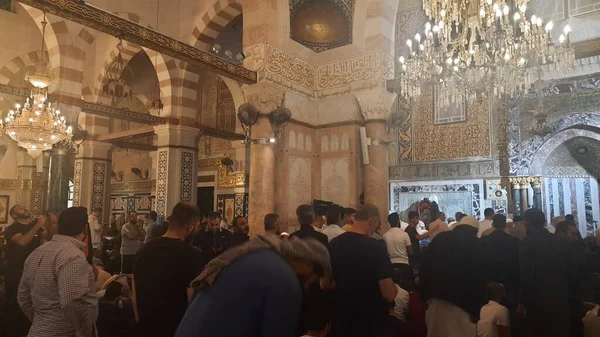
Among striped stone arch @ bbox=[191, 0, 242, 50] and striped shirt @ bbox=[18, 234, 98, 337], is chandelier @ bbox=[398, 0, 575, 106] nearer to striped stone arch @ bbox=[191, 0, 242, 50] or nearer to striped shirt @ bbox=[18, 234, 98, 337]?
striped stone arch @ bbox=[191, 0, 242, 50]

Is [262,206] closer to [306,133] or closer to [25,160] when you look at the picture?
[306,133]

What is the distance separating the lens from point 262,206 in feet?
22.5

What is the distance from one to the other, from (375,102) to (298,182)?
2014 millimetres

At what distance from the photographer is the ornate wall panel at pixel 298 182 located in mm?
7533

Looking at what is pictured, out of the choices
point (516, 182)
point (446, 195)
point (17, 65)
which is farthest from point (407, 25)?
point (17, 65)

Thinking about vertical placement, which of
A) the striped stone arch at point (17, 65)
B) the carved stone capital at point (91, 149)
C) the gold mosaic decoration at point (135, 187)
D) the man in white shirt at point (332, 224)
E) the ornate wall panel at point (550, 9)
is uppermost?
the ornate wall panel at point (550, 9)

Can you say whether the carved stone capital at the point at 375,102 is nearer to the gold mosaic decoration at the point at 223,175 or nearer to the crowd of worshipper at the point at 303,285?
the crowd of worshipper at the point at 303,285

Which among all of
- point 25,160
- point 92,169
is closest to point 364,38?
point 92,169

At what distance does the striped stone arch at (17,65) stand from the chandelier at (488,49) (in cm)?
1050

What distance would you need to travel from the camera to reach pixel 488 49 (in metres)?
5.22

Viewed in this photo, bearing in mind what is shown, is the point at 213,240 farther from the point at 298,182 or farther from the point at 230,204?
the point at 230,204

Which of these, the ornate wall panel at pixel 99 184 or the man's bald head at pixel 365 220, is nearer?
the man's bald head at pixel 365 220

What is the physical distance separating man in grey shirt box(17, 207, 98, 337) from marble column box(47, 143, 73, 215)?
7468 mm

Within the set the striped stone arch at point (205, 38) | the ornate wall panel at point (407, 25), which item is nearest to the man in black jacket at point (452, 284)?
the striped stone arch at point (205, 38)
